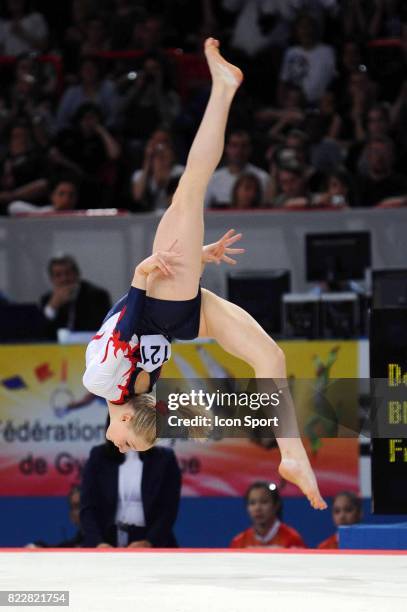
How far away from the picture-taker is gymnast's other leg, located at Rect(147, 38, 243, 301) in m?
5.56

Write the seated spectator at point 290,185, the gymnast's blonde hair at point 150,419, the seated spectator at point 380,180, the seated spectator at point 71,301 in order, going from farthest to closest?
the seated spectator at point 380,180 < the seated spectator at point 290,185 < the seated spectator at point 71,301 < the gymnast's blonde hair at point 150,419

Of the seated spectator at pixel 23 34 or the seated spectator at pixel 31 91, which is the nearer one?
the seated spectator at pixel 31 91

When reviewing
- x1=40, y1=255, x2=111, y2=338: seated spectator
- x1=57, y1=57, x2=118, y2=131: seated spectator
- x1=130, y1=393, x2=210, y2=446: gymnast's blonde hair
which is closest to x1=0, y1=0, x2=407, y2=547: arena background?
x1=57, y1=57, x2=118, y2=131: seated spectator

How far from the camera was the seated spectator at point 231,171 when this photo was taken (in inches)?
384

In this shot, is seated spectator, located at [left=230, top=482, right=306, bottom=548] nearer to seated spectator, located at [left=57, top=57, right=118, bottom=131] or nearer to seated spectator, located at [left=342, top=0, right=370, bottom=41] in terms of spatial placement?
seated spectator, located at [left=57, top=57, right=118, bottom=131]

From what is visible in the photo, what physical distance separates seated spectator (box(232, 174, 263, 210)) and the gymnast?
3574 millimetres

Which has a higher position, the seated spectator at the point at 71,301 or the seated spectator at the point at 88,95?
the seated spectator at the point at 88,95

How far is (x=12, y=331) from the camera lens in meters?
8.63

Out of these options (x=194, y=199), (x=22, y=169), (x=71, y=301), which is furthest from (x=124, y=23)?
(x=194, y=199)

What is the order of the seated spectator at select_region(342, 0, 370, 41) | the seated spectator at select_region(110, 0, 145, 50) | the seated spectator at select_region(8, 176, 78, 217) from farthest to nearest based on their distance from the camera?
1. the seated spectator at select_region(110, 0, 145, 50)
2. the seated spectator at select_region(342, 0, 370, 41)
3. the seated spectator at select_region(8, 176, 78, 217)

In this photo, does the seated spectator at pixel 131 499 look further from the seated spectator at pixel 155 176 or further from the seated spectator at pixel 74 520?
the seated spectator at pixel 155 176

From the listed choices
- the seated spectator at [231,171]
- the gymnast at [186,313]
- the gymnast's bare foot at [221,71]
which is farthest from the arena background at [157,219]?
the gymnast's bare foot at [221,71]

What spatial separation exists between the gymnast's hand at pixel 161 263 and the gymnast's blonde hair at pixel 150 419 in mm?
620

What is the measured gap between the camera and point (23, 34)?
12469 mm
